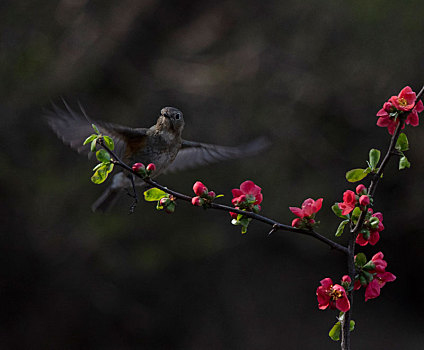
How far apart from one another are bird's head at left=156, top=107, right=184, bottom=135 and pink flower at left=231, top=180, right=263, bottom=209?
132cm

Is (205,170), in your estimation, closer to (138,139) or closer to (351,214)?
(138,139)

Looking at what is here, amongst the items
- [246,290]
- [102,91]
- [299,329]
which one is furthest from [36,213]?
[299,329]

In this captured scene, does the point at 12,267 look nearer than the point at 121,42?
Yes

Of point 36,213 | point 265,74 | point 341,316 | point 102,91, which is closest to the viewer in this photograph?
point 341,316

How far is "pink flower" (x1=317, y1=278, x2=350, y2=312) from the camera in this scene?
1318mm

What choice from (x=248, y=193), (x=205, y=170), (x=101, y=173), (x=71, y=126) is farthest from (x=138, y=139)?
(x=205, y=170)

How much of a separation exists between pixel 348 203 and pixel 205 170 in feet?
16.6

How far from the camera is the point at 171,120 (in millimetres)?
2822

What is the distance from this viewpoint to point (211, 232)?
6.38m

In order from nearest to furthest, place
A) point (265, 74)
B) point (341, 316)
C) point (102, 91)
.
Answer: point (341, 316) → point (102, 91) → point (265, 74)

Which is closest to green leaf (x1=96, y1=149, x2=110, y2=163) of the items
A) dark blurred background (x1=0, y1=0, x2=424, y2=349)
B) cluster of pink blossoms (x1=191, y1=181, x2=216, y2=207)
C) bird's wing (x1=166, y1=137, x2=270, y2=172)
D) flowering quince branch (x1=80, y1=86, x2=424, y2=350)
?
flowering quince branch (x1=80, y1=86, x2=424, y2=350)

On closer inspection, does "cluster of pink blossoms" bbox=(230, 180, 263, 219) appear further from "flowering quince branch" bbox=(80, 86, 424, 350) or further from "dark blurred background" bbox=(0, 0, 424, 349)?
"dark blurred background" bbox=(0, 0, 424, 349)

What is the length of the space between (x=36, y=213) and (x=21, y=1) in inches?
93.2

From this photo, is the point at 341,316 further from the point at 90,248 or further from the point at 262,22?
the point at 262,22
